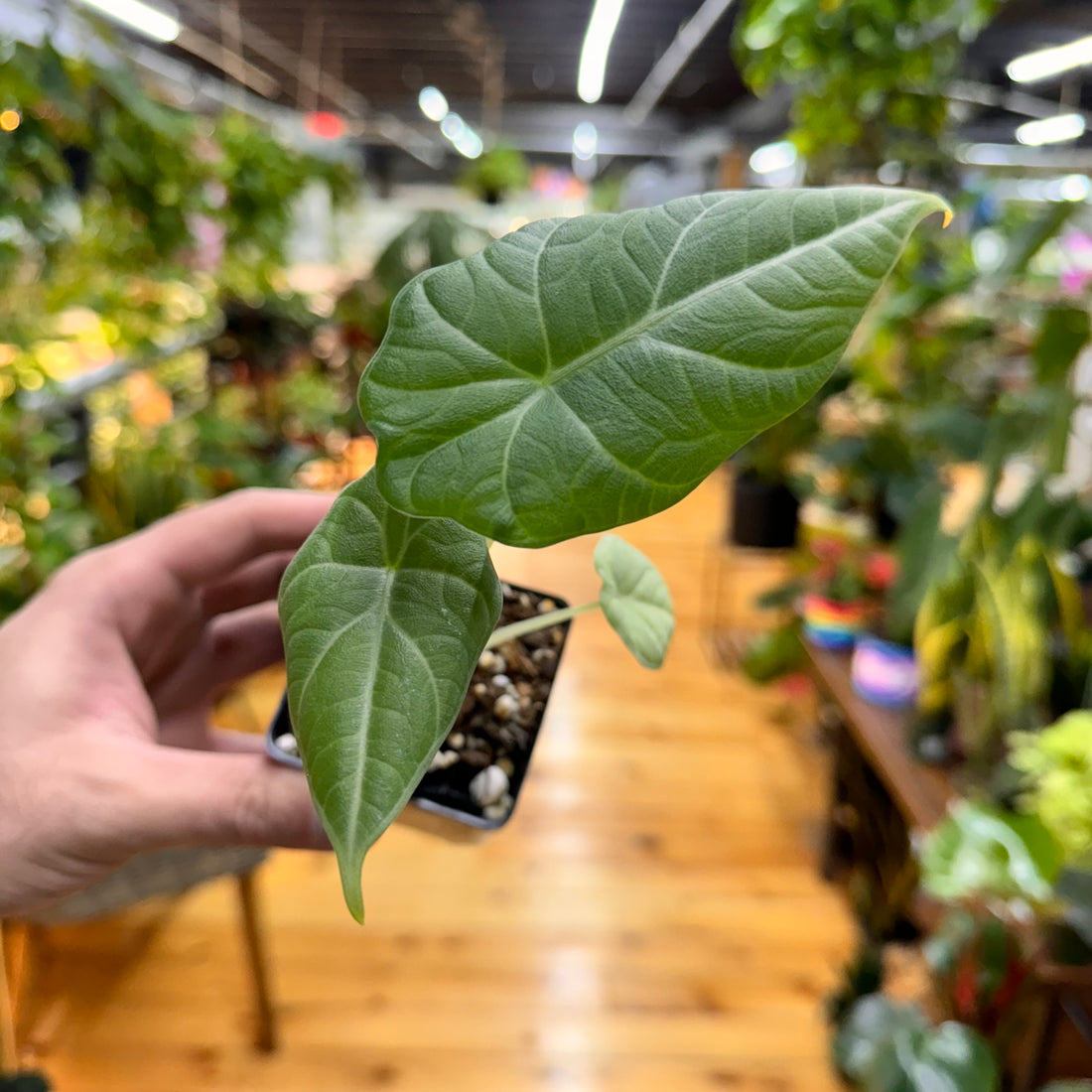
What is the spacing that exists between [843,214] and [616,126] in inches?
461

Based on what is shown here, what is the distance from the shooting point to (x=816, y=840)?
6.81 ft

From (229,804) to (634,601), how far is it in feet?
1.06

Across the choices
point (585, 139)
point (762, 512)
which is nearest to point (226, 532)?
point (762, 512)

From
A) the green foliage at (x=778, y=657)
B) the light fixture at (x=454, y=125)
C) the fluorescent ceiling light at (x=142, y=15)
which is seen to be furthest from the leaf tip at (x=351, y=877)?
the light fixture at (x=454, y=125)

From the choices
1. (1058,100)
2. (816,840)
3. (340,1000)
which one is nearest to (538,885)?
(340,1000)

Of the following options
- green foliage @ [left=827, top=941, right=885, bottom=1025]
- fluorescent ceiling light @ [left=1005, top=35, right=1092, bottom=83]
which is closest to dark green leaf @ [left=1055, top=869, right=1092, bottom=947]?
green foliage @ [left=827, top=941, right=885, bottom=1025]

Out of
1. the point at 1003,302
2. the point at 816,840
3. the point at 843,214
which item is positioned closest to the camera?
the point at 843,214

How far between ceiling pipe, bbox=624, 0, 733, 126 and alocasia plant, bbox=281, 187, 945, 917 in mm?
5477

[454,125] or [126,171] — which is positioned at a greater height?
[454,125]

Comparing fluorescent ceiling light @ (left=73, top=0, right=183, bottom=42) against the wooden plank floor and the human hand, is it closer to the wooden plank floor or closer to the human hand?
the wooden plank floor

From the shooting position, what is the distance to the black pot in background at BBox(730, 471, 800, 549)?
99.3 inches

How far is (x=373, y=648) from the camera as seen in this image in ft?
1.24

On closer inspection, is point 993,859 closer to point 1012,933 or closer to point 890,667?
point 1012,933

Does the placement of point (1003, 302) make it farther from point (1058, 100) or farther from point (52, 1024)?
point (1058, 100)
